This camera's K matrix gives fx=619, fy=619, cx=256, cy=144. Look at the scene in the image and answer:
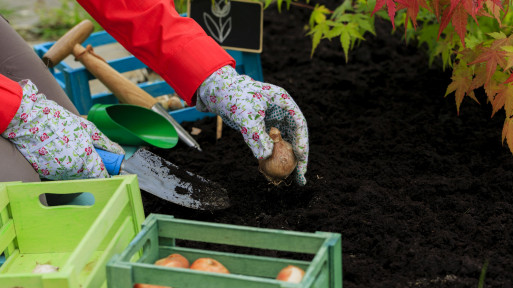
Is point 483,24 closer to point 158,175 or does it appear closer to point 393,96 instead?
point 393,96

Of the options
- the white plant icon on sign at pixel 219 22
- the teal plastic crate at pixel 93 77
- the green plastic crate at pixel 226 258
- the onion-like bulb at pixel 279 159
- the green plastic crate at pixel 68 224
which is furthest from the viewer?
the white plant icon on sign at pixel 219 22

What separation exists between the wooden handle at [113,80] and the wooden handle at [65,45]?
0.03 metres

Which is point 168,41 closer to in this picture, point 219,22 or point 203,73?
point 203,73

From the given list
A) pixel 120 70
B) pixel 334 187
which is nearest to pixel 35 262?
pixel 334 187

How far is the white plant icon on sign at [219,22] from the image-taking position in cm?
263

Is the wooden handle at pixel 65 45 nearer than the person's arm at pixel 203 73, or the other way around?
the person's arm at pixel 203 73

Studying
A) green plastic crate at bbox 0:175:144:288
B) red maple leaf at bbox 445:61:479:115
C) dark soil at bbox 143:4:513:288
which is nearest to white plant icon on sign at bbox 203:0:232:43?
dark soil at bbox 143:4:513:288

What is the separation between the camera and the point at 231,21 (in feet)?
8.66

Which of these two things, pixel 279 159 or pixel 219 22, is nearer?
pixel 279 159

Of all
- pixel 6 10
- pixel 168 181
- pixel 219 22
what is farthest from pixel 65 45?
pixel 6 10

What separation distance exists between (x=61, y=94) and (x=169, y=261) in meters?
1.07

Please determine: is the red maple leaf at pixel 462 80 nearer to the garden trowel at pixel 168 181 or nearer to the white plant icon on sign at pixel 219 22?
the garden trowel at pixel 168 181

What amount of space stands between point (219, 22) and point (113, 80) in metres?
0.53

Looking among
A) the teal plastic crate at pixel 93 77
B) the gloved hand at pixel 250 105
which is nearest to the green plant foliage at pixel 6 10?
the teal plastic crate at pixel 93 77
